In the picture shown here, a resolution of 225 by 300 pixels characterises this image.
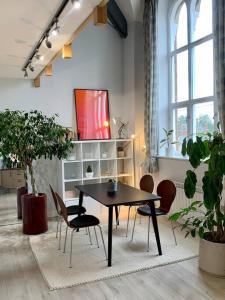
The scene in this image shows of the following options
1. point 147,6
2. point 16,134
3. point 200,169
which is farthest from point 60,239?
point 147,6

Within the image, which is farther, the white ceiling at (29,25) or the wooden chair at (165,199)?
the wooden chair at (165,199)

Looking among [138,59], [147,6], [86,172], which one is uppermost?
[147,6]

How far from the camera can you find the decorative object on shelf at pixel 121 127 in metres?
6.02

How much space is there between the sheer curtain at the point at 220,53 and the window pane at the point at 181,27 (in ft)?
4.28

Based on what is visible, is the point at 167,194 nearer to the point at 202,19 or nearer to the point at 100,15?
the point at 100,15

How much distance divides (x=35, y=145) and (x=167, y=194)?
1.95 metres

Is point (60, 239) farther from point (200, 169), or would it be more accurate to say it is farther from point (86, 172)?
point (200, 169)

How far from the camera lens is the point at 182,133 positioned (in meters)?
5.05

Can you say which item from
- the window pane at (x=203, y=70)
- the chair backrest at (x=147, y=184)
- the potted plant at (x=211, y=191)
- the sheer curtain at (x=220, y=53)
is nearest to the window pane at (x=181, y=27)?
the window pane at (x=203, y=70)

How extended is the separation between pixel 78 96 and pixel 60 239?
2922mm

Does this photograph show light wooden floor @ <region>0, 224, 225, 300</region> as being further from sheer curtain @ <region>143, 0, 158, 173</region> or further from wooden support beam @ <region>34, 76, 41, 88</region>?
wooden support beam @ <region>34, 76, 41, 88</region>

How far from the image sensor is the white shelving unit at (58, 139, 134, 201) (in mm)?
5289

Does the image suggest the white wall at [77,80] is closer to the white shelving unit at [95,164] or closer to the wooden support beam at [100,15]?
the white shelving unit at [95,164]

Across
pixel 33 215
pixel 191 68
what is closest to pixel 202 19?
pixel 191 68
